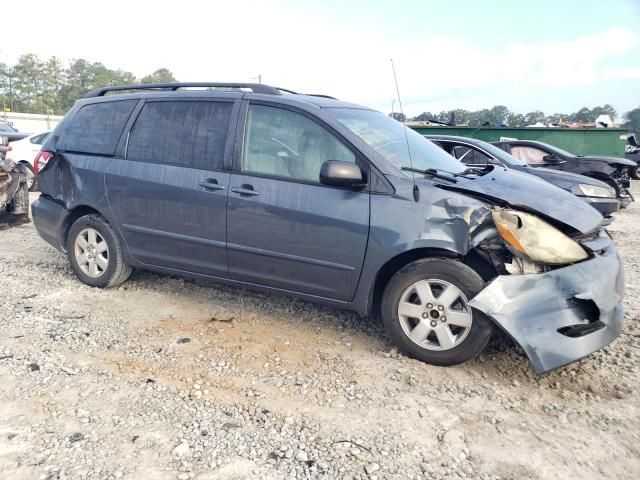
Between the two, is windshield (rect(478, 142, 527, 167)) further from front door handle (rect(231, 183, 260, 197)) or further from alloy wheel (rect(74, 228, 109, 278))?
alloy wheel (rect(74, 228, 109, 278))

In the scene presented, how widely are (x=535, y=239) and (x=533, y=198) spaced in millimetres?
431

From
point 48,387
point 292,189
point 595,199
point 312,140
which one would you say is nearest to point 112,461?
point 48,387

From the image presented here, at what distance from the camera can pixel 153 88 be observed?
14.8 feet

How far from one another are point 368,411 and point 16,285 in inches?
145

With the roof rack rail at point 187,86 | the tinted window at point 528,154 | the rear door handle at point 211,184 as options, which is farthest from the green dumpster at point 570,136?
the rear door handle at point 211,184

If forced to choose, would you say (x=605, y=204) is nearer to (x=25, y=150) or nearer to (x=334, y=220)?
(x=334, y=220)

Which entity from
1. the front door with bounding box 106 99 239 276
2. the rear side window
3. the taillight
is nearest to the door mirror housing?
the front door with bounding box 106 99 239 276

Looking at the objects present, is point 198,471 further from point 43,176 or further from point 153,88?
point 43,176

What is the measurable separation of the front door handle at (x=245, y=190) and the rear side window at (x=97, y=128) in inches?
55.6

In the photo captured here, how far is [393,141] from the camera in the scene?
3863mm

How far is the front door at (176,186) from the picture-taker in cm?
393

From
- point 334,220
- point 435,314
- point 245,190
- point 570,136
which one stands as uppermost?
point 570,136

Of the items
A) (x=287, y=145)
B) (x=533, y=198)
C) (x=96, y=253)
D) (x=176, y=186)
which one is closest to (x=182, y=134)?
(x=176, y=186)

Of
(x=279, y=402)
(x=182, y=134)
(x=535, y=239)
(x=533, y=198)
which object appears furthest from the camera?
(x=182, y=134)
